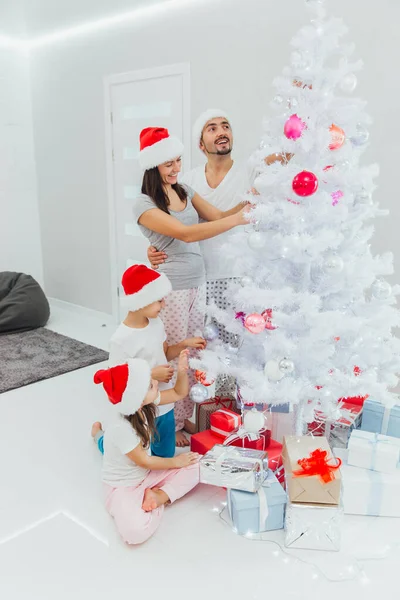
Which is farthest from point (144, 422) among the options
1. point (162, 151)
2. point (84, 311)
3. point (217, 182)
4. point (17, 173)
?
point (17, 173)

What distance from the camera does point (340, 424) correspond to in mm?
2270

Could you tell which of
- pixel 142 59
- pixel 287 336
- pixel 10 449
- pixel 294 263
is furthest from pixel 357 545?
pixel 142 59

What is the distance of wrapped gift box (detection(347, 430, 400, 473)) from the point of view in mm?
1969

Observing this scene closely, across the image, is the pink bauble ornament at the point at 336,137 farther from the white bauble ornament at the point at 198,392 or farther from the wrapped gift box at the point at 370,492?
the wrapped gift box at the point at 370,492

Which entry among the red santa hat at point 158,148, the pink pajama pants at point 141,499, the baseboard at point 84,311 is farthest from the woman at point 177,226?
the baseboard at point 84,311

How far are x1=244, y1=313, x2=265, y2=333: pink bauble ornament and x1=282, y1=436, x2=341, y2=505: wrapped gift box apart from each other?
47cm

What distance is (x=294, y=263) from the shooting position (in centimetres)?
206

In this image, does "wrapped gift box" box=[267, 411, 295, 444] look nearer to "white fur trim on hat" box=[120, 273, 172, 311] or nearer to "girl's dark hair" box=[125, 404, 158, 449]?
"girl's dark hair" box=[125, 404, 158, 449]

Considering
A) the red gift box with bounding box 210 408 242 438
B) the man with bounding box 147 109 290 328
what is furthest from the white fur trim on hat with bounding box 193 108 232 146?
the red gift box with bounding box 210 408 242 438

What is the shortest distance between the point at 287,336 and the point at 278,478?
59cm

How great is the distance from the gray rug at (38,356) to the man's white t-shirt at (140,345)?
4.65ft

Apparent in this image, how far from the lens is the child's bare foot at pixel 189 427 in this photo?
2619 mm

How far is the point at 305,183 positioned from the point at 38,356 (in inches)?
101

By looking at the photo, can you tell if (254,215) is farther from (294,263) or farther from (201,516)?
(201,516)
